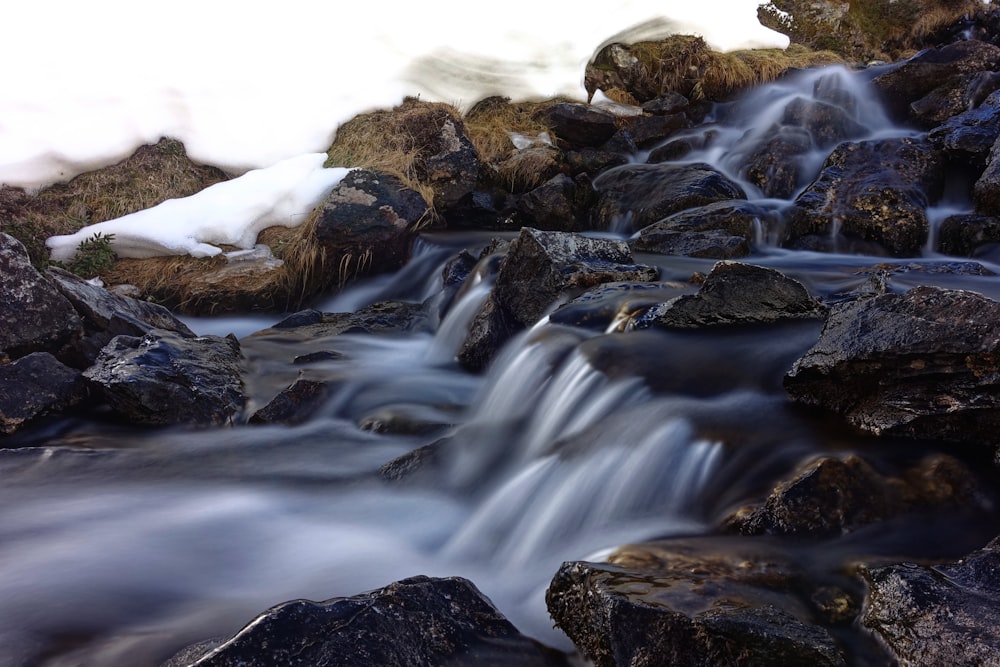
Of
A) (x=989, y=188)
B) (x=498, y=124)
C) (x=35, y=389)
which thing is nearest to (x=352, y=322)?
(x=35, y=389)

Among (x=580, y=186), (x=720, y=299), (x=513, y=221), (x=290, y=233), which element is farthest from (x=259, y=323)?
(x=720, y=299)

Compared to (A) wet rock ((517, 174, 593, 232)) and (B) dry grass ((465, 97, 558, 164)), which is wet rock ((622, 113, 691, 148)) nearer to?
(B) dry grass ((465, 97, 558, 164))

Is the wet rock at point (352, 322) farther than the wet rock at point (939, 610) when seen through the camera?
Yes

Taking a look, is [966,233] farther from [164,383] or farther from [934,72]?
[164,383]

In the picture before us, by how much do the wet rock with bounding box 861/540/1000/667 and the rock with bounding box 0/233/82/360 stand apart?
204 inches

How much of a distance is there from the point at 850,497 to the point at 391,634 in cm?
172

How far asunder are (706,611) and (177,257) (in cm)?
739

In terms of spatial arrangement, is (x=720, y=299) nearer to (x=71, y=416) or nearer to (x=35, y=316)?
(x=71, y=416)

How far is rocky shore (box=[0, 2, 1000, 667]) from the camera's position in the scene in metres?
2.03

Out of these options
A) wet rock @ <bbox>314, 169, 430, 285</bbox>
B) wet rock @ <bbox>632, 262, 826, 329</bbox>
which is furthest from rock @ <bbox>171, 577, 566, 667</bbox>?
wet rock @ <bbox>314, 169, 430, 285</bbox>

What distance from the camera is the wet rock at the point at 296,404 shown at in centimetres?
493

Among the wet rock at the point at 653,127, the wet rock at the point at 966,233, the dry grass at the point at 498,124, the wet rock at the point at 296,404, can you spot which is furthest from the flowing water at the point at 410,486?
the wet rock at the point at 653,127

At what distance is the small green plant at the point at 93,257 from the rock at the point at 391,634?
6963 millimetres

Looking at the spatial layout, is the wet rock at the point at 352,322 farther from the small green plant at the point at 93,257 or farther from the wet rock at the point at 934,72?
the wet rock at the point at 934,72
